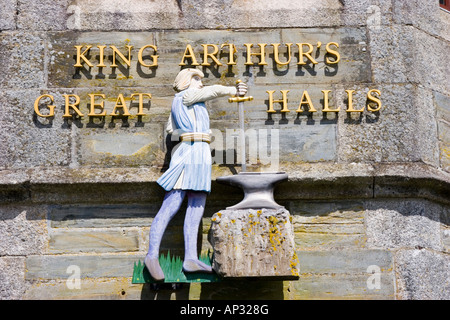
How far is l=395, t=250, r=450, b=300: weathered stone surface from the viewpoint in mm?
6703

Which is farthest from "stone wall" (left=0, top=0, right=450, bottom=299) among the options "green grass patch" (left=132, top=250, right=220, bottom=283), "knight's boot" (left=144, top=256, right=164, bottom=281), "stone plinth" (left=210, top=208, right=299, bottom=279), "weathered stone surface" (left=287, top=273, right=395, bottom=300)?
"stone plinth" (left=210, top=208, right=299, bottom=279)

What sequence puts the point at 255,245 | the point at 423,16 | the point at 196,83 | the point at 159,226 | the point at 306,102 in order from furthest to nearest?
the point at 423,16 < the point at 306,102 < the point at 196,83 < the point at 159,226 < the point at 255,245

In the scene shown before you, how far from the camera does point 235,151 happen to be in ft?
23.2

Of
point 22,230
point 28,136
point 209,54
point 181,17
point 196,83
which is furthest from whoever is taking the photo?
point 181,17

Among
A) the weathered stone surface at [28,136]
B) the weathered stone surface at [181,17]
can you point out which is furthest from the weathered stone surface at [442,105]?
the weathered stone surface at [28,136]

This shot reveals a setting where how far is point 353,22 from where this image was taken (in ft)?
24.3

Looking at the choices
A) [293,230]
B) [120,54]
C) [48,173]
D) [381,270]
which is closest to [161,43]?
[120,54]

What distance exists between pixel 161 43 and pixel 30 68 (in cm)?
116

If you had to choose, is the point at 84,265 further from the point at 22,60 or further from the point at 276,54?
the point at 276,54

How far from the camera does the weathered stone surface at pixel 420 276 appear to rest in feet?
22.0

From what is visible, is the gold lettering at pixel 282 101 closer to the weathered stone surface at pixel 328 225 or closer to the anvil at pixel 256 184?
the anvil at pixel 256 184

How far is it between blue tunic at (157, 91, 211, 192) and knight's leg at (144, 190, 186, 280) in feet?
0.27

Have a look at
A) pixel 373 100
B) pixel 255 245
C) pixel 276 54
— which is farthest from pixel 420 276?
pixel 276 54

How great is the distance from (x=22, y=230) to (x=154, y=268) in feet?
3.95
